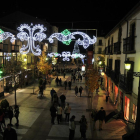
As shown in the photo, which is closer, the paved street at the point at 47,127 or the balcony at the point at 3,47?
the paved street at the point at 47,127

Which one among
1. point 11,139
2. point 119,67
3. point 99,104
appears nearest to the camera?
point 11,139

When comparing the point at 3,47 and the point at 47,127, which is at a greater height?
the point at 3,47

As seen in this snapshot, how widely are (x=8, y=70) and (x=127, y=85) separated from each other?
1467cm

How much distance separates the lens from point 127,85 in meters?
11.9

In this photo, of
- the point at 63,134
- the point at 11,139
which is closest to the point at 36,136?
the point at 63,134

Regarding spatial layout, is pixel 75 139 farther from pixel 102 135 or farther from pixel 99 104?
pixel 99 104

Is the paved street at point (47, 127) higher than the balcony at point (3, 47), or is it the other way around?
the balcony at point (3, 47)

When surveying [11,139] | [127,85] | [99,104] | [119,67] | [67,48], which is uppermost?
[67,48]

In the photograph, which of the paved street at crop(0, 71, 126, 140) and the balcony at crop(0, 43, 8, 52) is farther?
the balcony at crop(0, 43, 8, 52)

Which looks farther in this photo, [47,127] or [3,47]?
[3,47]

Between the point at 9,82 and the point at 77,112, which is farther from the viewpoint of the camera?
the point at 9,82

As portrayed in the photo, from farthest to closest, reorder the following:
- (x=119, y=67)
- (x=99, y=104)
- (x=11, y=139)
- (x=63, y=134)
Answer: (x=99, y=104), (x=119, y=67), (x=63, y=134), (x=11, y=139)

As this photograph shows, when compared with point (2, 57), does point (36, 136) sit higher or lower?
lower

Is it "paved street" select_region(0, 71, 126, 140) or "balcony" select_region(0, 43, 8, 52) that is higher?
"balcony" select_region(0, 43, 8, 52)
